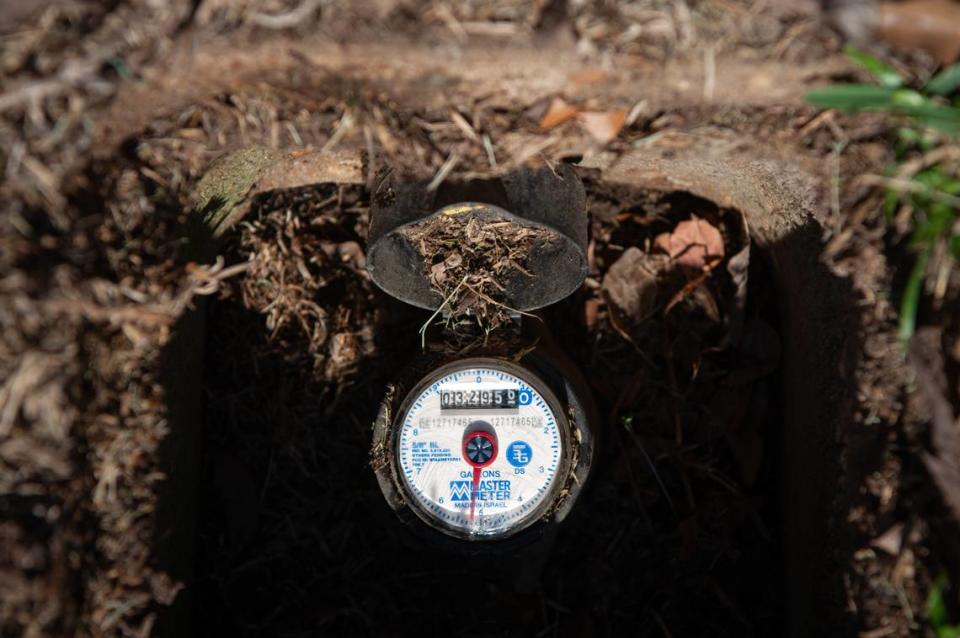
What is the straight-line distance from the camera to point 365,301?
1.88m

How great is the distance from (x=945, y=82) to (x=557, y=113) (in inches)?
25.2

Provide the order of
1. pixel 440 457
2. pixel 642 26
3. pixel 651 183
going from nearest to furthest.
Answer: pixel 642 26 < pixel 440 457 < pixel 651 183

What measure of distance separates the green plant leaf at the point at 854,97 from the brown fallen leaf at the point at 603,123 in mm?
312

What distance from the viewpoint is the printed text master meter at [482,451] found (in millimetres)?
1616

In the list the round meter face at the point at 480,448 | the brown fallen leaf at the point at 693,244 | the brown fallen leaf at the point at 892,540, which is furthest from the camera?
the brown fallen leaf at the point at 693,244

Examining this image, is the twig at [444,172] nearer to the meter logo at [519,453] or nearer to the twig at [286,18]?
the twig at [286,18]

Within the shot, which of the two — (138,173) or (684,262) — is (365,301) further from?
(684,262)

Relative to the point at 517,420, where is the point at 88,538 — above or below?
below

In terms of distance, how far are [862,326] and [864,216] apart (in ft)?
0.65

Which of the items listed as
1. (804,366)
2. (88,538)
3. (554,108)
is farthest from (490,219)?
(88,538)

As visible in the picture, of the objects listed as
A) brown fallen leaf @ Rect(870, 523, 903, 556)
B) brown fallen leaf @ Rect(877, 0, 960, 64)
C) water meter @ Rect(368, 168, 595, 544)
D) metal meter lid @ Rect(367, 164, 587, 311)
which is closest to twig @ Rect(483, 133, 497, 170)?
metal meter lid @ Rect(367, 164, 587, 311)

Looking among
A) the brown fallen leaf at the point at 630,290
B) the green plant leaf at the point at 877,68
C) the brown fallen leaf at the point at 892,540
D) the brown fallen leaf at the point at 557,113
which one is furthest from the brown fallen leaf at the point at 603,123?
the brown fallen leaf at the point at 892,540

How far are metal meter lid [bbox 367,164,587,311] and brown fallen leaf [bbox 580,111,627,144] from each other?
122 millimetres

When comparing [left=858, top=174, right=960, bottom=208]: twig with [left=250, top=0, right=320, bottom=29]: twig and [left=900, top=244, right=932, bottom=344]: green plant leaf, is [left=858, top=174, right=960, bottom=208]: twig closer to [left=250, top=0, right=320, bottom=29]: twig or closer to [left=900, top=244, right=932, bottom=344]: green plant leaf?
[left=900, top=244, right=932, bottom=344]: green plant leaf
